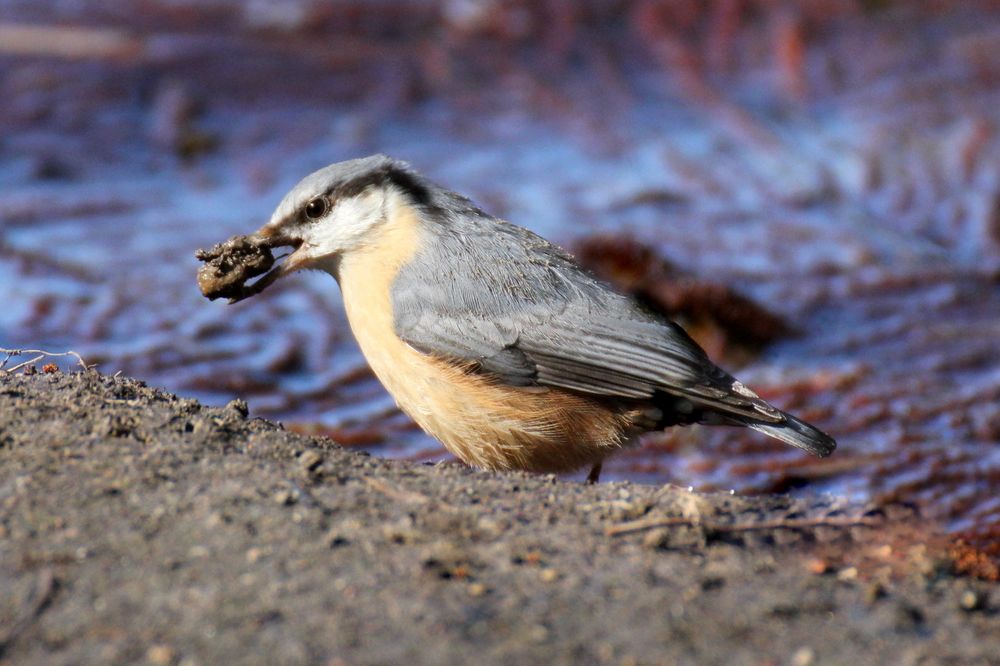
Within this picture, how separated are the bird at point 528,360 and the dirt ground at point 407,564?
670 mm

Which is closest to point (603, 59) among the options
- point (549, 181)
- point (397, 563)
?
point (549, 181)

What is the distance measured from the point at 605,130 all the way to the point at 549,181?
968mm

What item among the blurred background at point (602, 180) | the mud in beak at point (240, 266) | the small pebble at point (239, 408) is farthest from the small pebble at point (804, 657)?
the mud in beak at point (240, 266)

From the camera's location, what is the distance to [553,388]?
13.0 ft

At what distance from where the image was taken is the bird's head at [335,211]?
4.30 meters

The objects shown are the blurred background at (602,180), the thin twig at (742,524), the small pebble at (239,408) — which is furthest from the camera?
the blurred background at (602,180)

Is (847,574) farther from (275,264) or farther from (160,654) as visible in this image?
(275,264)

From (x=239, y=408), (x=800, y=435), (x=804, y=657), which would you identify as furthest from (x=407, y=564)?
(x=800, y=435)

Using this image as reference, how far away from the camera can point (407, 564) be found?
258cm

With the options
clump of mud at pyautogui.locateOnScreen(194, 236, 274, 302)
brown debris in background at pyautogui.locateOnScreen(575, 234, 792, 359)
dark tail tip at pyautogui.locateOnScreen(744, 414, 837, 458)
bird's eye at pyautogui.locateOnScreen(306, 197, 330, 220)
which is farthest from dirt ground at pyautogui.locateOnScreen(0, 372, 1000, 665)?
brown debris in background at pyautogui.locateOnScreen(575, 234, 792, 359)

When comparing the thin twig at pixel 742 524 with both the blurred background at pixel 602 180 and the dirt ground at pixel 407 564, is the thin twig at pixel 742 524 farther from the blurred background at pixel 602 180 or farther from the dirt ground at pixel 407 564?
the blurred background at pixel 602 180

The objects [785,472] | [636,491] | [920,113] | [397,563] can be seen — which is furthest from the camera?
[920,113]

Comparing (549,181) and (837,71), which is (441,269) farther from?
(837,71)

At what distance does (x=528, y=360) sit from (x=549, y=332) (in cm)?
11
